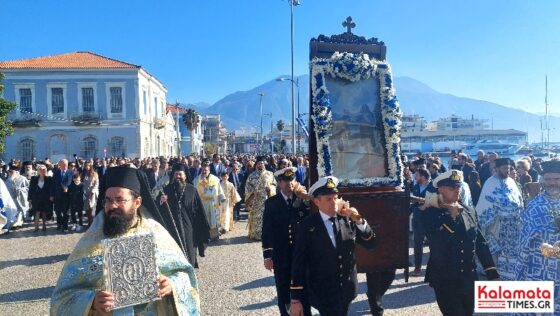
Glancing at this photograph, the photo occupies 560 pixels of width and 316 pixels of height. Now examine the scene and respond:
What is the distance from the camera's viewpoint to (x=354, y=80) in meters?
5.00

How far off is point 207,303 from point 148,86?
4223 centimetres

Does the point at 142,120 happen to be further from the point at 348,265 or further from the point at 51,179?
the point at 348,265

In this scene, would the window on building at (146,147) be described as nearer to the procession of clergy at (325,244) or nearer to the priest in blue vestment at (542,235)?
the procession of clergy at (325,244)

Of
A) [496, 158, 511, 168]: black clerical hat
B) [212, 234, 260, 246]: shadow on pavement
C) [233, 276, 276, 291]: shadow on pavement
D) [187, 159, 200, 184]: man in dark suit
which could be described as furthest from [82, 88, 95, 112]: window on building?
[496, 158, 511, 168]: black clerical hat

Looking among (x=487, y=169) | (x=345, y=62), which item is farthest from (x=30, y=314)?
(x=487, y=169)

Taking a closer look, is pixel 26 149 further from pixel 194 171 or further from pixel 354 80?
pixel 354 80

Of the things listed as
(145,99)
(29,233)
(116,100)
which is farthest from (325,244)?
(145,99)

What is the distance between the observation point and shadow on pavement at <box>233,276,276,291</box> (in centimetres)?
695

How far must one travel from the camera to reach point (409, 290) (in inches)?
264

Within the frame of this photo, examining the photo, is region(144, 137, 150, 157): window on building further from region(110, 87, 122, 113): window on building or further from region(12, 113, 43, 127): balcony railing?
region(12, 113, 43, 127): balcony railing

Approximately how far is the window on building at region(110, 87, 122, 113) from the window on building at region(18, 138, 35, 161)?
303 inches

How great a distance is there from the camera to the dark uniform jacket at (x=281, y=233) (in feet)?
16.4

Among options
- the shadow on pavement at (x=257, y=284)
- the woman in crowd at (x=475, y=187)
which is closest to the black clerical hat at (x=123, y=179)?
the shadow on pavement at (x=257, y=284)
